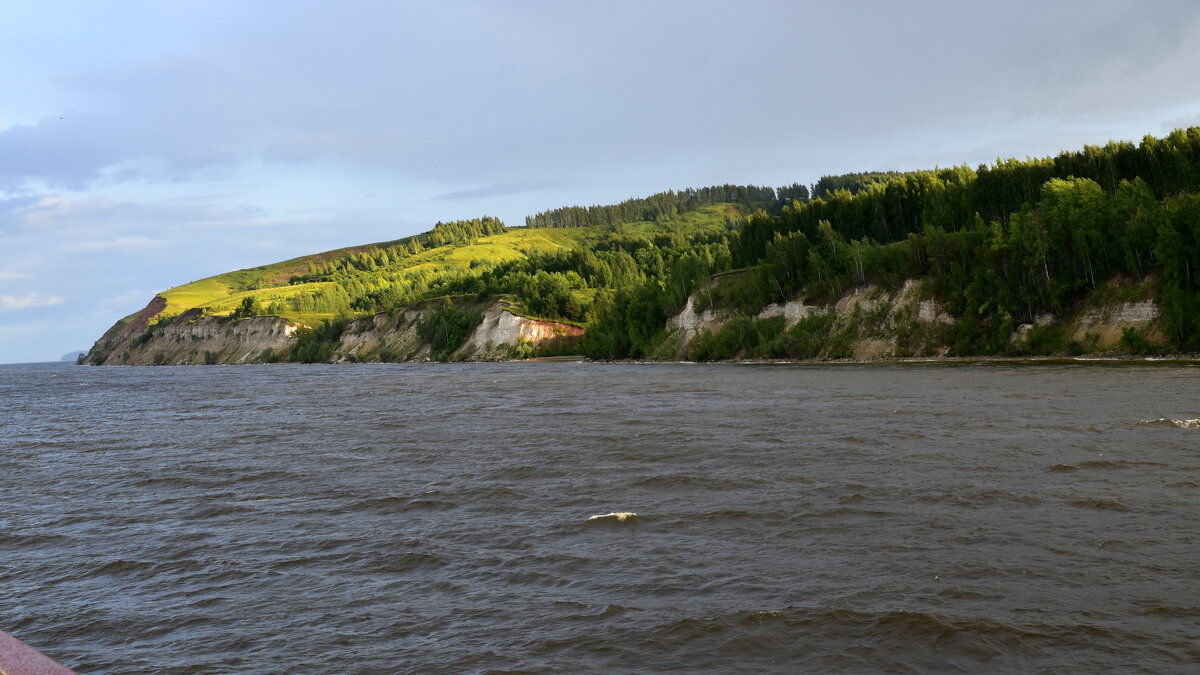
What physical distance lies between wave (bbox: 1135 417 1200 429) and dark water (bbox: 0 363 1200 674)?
19 cm

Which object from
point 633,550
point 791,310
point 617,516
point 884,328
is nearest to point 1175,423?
point 617,516

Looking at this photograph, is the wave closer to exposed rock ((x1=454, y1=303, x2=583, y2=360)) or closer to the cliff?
the cliff

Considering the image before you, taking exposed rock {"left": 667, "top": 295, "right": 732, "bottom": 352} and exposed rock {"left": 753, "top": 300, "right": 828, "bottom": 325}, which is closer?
exposed rock {"left": 753, "top": 300, "right": 828, "bottom": 325}

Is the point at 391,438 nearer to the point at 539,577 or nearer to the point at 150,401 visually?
Answer: the point at 539,577

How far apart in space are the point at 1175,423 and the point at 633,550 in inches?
952

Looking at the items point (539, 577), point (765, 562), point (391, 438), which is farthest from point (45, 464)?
point (765, 562)

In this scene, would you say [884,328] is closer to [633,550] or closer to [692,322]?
[692,322]

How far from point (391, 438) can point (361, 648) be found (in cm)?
2624

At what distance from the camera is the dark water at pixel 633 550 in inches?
439

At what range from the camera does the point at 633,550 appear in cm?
1614

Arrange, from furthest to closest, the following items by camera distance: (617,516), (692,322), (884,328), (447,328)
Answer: (447,328) < (692,322) < (884,328) < (617,516)

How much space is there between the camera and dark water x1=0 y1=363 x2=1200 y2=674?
11.2m

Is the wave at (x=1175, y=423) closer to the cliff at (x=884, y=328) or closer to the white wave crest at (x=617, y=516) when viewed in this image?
the white wave crest at (x=617, y=516)

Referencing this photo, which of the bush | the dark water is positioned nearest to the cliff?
the dark water
